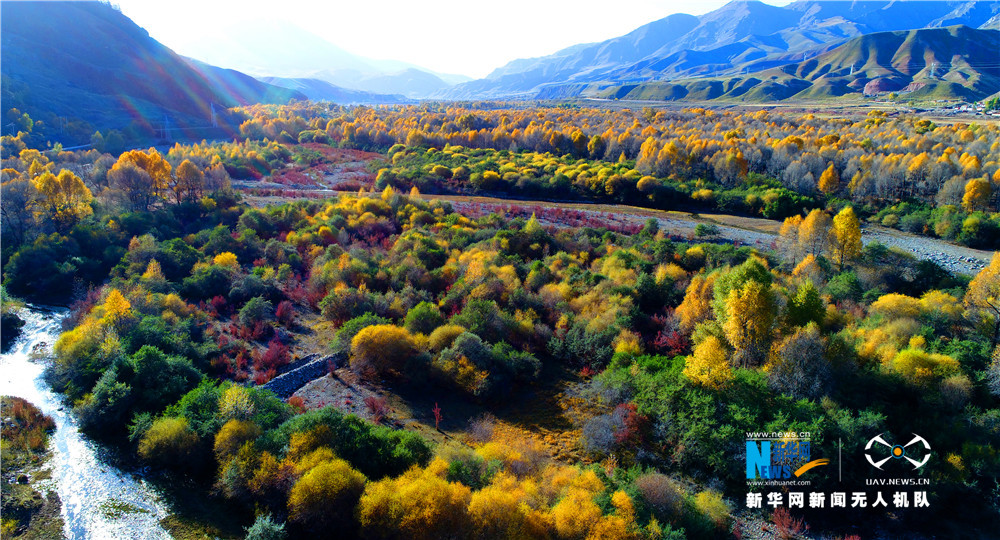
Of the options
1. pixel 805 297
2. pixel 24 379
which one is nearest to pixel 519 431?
pixel 805 297

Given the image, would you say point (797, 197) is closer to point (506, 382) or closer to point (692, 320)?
point (692, 320)

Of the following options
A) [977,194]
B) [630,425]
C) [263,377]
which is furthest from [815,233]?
[263,377]

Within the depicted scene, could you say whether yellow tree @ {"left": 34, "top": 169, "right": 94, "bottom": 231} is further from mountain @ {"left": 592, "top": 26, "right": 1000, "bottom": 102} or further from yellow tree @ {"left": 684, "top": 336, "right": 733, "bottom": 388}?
mountain @ {"left": 592, "top": 26, "right": 1000, "bottom": 102}

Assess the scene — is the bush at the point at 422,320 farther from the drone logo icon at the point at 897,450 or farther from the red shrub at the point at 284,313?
the drone logo icon at the point at 897,450

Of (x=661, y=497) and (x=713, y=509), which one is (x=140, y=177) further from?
(x=713, y=509)

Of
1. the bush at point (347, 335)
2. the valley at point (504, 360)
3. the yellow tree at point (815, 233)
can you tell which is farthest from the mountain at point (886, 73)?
the bush at point (347, 335)
